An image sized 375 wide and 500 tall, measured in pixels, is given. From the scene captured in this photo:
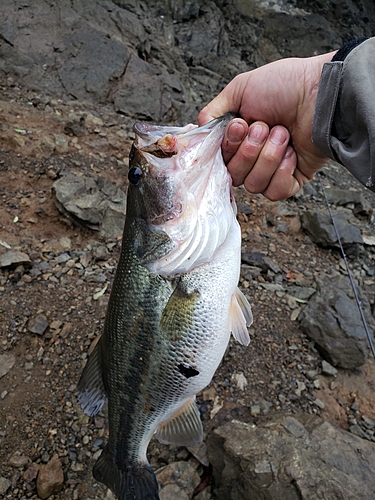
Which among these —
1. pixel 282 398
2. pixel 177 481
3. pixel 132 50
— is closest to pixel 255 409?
pixel 282 398

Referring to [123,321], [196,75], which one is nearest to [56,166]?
[123,321]

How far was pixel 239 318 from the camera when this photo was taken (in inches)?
77.2

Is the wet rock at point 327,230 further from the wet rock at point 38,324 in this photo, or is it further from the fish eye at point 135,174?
the fish eye at point 135,174

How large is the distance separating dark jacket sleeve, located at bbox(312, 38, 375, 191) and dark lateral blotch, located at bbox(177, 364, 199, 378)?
122 cm

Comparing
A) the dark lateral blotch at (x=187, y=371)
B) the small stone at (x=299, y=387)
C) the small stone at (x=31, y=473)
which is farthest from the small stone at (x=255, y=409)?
the small stone at (x=31, y=473)

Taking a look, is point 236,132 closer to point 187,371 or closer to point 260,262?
point 187,371

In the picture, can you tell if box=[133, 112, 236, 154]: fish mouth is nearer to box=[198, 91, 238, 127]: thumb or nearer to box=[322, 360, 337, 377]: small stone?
box=[198, 91, 238, 127]: thumb

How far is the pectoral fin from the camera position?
76.5 inches

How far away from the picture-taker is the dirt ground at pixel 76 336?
2.79m

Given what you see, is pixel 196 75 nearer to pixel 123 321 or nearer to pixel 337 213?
pixel 337 213

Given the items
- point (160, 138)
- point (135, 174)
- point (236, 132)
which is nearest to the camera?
point (160, 138)

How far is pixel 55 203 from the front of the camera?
14.7ft

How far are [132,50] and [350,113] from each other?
7.43 metres

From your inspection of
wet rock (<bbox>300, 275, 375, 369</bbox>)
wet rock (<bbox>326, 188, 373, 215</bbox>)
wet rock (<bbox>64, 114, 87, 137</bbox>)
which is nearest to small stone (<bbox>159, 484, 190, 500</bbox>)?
wet rock (<bbox>300, 275, 375, 369</bbox>)
